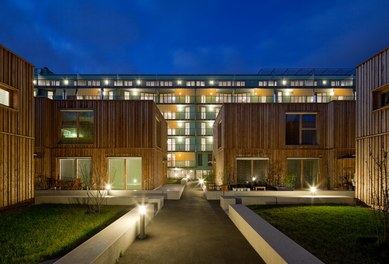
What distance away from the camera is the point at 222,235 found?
779 centimetres

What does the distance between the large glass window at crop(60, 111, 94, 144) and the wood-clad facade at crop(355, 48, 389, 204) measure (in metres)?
14.0

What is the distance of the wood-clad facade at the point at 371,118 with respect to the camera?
34.6 feet

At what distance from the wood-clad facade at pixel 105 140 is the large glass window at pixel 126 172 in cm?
6

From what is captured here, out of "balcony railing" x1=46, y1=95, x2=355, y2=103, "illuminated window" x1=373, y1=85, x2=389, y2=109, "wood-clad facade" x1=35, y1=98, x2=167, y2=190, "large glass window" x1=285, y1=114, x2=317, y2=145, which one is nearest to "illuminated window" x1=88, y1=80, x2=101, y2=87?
→ "balcony railing" x1=46, y1=95, x2=355, y2=103

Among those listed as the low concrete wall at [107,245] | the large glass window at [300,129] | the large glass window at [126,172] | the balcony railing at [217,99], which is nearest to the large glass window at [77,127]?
the large glass window at [126,172]

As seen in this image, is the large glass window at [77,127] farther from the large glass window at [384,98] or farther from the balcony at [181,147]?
Answer: the balcony at [181,147]

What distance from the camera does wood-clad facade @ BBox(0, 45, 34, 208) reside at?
1006cm

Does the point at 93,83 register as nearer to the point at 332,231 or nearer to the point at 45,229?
the point at 45,229

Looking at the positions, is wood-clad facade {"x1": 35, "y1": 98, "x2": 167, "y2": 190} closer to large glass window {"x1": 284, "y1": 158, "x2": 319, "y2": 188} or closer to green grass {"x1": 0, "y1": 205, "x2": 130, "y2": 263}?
green grass {"x1": 0, "y1": 205, "x2": 130, "y2": 263}

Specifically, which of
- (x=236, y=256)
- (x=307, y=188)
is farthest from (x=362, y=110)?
(x=236, y=256)

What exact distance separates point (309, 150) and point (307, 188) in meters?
2.33

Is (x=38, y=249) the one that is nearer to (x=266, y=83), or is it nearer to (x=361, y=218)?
(x=361, y=218)

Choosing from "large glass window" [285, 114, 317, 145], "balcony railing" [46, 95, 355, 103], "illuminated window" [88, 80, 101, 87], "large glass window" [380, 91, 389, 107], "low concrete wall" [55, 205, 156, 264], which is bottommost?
"low concrete wall" [55, 205, 156, 264]

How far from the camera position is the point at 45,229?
7.40m
